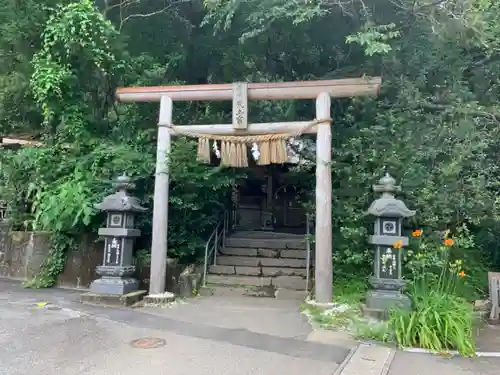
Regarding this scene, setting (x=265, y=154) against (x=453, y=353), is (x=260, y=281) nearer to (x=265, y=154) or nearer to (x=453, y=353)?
(x=265, y=154)

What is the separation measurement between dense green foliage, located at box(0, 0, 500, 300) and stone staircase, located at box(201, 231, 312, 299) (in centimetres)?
98

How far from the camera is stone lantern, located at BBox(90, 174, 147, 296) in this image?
26.3 ft

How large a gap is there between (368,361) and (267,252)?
571 cm

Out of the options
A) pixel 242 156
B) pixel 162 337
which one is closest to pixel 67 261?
pixel 242 156

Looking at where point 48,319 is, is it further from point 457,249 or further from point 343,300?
point 457,249

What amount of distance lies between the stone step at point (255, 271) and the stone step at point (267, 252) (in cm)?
58

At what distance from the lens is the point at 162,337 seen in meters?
5.68

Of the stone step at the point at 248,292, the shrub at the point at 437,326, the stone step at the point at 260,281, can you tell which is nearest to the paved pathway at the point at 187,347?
the shrub at the point at 437,326

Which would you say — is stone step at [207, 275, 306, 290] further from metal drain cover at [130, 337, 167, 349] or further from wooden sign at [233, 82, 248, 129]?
metal drain cover at [130, 337, 167, 349]

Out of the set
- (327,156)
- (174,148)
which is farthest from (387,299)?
(174,148)

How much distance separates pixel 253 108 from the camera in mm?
10828

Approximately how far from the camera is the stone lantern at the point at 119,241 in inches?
316

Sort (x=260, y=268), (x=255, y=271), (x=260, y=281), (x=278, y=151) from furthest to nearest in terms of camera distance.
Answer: (x=260, y=268)
(x=255, y=271)
(x=260, y=281)
(x=278, y=151)

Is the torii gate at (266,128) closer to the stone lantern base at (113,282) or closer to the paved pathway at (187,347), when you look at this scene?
the stone lantern base at (113,282)
